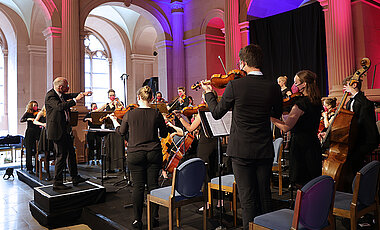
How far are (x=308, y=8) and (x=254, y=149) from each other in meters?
7.42

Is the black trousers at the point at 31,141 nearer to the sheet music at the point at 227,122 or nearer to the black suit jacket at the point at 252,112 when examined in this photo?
the sheet music at the point at 227,122

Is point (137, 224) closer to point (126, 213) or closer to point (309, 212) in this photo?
point (126, 213)

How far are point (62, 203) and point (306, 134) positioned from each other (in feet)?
11.7

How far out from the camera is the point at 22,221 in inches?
180

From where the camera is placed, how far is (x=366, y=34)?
23.1 feet

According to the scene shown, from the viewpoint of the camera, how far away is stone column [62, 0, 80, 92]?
9.23 m

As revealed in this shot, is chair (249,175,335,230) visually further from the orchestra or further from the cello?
the cello

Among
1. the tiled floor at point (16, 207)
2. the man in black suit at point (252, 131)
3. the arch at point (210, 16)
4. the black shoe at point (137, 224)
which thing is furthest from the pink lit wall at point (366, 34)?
the tiled floor at point (16, 207)

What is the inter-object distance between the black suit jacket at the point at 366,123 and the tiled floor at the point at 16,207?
3893 mm

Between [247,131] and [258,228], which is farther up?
[247,131]

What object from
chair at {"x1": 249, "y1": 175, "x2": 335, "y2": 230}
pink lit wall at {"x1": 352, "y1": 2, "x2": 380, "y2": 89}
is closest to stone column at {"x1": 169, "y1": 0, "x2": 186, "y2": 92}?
pink lit wall at {"x1": 352, "y1": 2, "x2": 380, "y2": 89}

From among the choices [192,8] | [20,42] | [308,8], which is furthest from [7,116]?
[308,8]

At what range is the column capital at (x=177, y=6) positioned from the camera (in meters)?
12.0

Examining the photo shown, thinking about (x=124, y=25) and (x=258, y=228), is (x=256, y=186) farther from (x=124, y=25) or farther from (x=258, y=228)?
(x=124, y=25)
